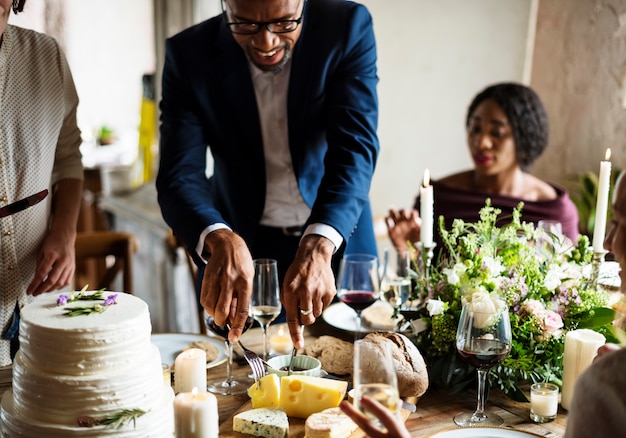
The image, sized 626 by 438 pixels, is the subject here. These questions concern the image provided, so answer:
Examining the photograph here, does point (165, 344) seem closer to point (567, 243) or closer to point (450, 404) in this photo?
point (450, 404)

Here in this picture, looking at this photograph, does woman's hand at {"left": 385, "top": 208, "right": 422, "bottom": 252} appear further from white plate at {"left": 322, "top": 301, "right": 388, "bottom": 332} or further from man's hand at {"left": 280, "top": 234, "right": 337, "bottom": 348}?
man's hand at {"left": 280, "top": 234, "right": 337, "bottom": 348}

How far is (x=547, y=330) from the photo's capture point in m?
1.46

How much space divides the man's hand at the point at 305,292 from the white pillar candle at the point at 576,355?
1.60 ft

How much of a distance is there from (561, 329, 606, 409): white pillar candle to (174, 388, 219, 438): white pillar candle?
72cm

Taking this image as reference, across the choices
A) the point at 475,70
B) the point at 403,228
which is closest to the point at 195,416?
the point at 403,228

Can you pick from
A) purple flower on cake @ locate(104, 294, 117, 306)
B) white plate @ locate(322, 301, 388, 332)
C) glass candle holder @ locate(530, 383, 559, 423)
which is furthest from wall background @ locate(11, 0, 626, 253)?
purple flower on cake @ locate(104, 294, 117, 306)

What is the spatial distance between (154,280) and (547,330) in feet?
9.07

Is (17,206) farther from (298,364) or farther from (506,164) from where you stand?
(506,164)

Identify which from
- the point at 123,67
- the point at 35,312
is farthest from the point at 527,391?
the point at 123,67

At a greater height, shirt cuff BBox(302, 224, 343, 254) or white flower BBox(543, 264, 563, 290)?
shirt cuff BBox(302, 224, 343, 254)

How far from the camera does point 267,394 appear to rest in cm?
136

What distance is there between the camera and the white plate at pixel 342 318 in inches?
74.3

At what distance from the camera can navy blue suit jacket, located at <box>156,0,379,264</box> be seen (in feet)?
6.16

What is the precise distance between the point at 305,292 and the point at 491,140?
5.61 ft
